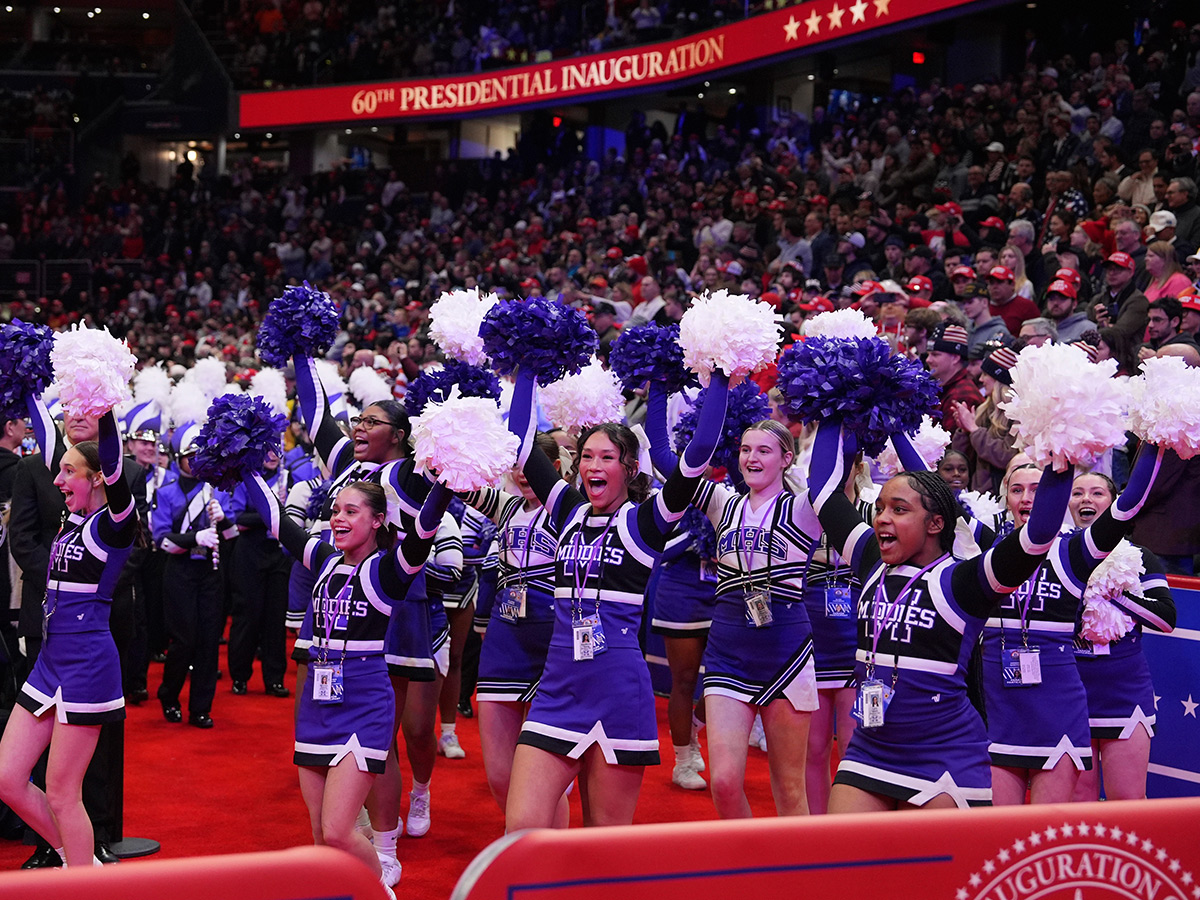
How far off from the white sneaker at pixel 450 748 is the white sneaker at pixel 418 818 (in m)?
1.44

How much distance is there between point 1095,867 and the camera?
8.91 ft

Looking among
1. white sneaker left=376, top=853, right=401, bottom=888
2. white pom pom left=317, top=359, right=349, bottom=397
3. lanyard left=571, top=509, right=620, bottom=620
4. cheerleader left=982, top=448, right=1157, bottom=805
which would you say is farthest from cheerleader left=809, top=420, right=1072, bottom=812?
white pom pom left=317, top=359, right=349, bottom=397

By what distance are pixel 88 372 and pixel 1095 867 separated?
341 cm

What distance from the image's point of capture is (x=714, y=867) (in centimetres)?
252

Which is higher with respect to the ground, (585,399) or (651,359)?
(651,359)

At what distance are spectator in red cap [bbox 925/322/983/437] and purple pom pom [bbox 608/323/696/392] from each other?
2320 mm

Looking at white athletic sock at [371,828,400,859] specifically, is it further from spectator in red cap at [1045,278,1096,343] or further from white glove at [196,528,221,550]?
spectator in red cap at [1045,278,1096,343]

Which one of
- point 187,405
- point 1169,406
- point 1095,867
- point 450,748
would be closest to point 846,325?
point 1169,406

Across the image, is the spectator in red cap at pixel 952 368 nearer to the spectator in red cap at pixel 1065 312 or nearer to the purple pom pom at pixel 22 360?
the spectator in red cap at pixel 1065 312

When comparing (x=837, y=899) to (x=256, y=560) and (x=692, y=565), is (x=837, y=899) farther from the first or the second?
(x=256, y=560)

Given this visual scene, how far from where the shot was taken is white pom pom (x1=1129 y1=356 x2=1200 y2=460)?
372cm

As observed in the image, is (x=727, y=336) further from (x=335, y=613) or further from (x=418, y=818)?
(x=418, y=818)

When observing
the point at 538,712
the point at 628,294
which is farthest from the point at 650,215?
the point at 538,712

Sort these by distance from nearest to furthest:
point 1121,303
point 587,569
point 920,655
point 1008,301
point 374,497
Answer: point 920,655
point 587,569
point 374,497
point 1121,303
point 1008,301
